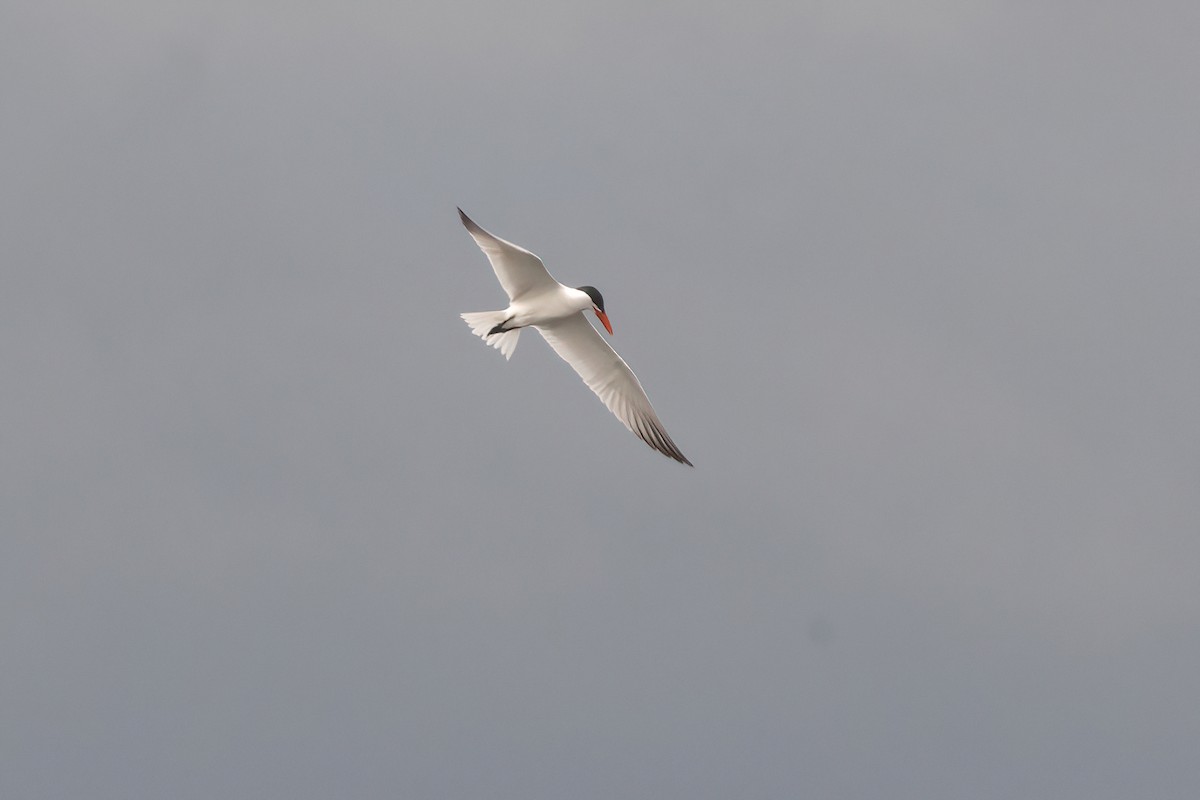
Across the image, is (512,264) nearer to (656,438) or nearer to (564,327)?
(564,327)

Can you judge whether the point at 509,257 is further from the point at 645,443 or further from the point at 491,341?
the point at 645,443

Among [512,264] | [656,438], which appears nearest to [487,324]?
[512,264]

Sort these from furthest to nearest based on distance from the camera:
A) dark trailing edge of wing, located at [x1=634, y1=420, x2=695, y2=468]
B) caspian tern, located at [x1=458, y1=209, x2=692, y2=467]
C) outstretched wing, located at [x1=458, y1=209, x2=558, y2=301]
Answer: dark trailing edge of wing, located at [x1=634, y1=420, x2=695, y2=468], caspian tern, located at [x1=458, y1=209, x2=692, y2=467], outstretched wing, located at [x1=458, y1=209, x2=558, y2=301]

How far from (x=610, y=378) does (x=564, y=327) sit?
1.53 metres

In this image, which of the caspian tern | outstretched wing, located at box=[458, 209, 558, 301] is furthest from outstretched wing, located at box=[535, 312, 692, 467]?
outstretched wing, located at box=[458, 209, 558, 301]

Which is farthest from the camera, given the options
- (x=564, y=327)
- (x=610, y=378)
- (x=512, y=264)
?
(x=610, y=378)

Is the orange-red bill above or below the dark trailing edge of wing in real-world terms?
above

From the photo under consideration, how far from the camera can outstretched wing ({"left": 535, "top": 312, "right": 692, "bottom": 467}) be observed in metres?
32.7

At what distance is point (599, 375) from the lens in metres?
33.3

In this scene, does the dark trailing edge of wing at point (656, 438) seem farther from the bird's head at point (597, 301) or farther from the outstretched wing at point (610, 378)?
the bird's head at point (597, 301)

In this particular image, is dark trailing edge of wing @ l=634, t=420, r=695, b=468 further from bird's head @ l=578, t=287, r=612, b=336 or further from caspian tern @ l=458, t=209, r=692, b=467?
bird's head @ l=578, t=287, r=612, b=336

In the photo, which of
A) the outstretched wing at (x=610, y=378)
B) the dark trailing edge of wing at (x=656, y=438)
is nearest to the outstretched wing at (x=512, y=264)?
the outstretched wing at (x=610, y=378)

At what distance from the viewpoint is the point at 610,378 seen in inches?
1309

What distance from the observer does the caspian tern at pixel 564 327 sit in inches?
1181
